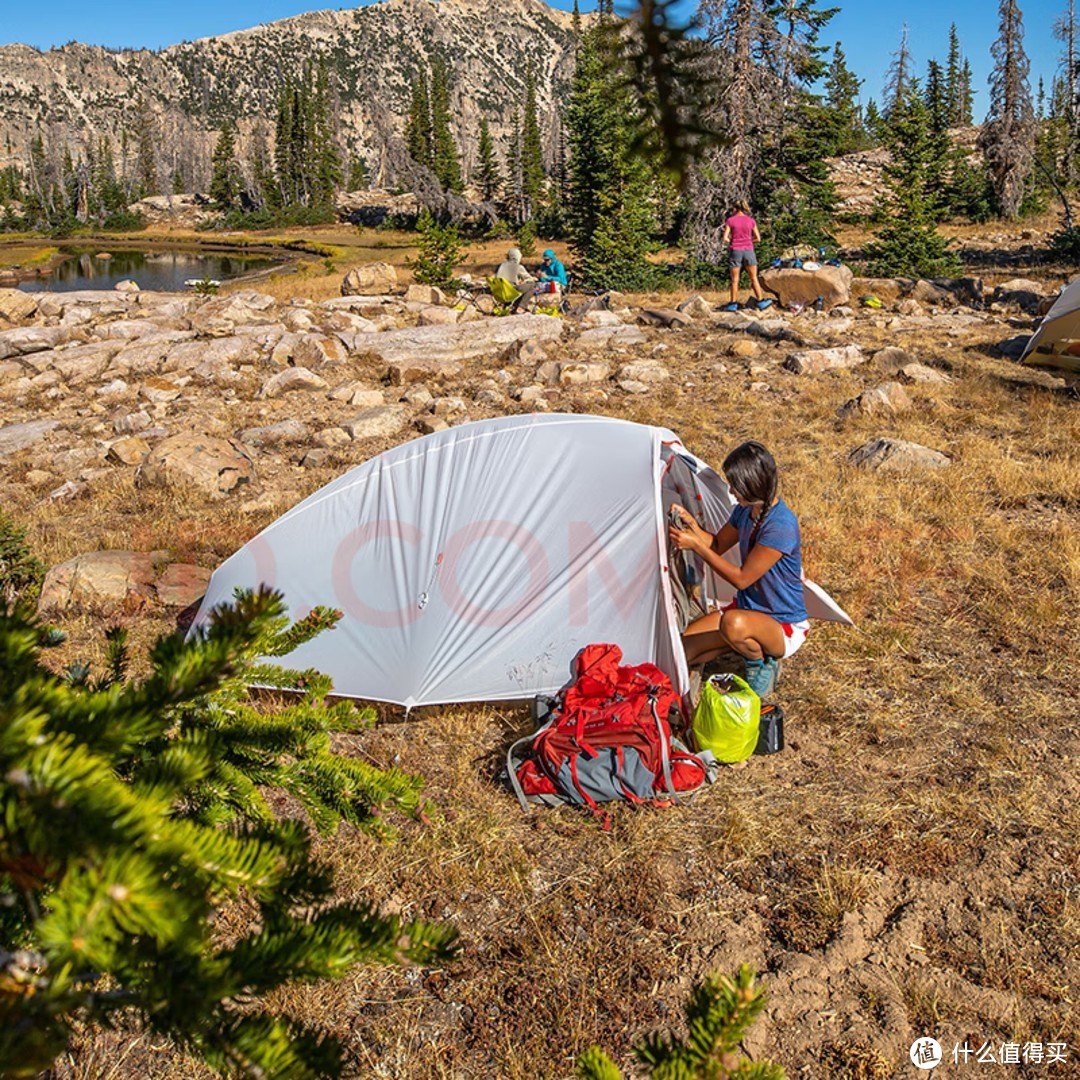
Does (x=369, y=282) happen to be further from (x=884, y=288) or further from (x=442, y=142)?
(x=442, y=142)

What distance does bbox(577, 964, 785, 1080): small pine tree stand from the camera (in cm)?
96

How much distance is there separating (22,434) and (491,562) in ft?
26.6

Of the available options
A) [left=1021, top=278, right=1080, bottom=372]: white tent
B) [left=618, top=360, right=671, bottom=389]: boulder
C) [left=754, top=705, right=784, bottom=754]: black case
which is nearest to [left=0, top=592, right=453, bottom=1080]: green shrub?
[left=754, top=705, right=784, bottom=754]: black case

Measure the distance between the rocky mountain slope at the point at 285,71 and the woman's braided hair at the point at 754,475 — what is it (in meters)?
138

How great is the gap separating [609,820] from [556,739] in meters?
0.43

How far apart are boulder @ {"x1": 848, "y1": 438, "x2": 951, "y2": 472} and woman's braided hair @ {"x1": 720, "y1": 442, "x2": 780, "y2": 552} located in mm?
3978

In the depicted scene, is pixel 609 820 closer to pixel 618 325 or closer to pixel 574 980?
pixel 574 980

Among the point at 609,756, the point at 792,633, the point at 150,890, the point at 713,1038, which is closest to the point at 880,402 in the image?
the point at 792,633

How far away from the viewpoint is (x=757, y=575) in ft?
14.7

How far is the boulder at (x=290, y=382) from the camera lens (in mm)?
11836

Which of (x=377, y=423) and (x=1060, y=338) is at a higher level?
(x=1060, y=338)

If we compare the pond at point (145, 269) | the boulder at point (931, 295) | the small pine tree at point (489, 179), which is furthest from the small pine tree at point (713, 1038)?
the small pine tree at point (489, 179)

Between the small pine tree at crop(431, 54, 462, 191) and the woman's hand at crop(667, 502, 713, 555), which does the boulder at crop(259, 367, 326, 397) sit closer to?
the woman's hand at crop(667, 502, 713, 555)

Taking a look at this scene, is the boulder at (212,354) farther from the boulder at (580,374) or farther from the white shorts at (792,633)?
the white shorts at (792,633)
